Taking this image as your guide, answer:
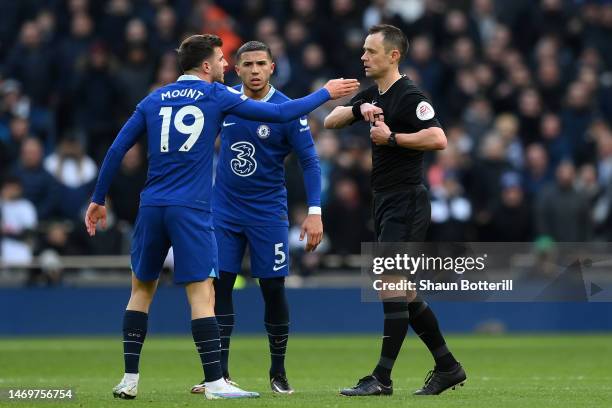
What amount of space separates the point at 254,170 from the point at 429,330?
1.90 m

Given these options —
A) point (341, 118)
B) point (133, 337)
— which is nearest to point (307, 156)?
point (341, 118)

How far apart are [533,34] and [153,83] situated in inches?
284

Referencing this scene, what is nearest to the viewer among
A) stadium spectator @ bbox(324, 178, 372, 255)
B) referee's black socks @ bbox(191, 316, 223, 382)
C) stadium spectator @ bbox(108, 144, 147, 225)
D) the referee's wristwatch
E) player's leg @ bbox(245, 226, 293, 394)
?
referee's black socks @ bbox(191, 316, 223, 382)

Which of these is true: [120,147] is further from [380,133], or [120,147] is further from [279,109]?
[380,133]

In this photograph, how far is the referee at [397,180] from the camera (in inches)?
407

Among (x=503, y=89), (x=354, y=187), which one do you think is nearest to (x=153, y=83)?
(x=354, y=187)

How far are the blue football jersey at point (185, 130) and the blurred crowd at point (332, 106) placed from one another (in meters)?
9.48

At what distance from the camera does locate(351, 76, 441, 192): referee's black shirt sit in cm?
1041

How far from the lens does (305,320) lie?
67.1 ft

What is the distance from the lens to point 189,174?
9859 mm

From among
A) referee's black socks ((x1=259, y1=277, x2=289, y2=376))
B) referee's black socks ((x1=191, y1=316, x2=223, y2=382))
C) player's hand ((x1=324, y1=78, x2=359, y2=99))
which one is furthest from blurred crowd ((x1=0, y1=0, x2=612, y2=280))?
referee's black socks ((x1=191, y1=316, x2=223, y2=382))

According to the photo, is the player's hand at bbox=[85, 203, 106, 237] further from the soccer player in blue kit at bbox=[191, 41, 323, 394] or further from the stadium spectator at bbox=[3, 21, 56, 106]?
the stadium spectator at bbox=[3, 21, 56, 106]

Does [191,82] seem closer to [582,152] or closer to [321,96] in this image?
[321,96]

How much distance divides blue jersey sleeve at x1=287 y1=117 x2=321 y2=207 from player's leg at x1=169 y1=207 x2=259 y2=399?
4.18 feet
